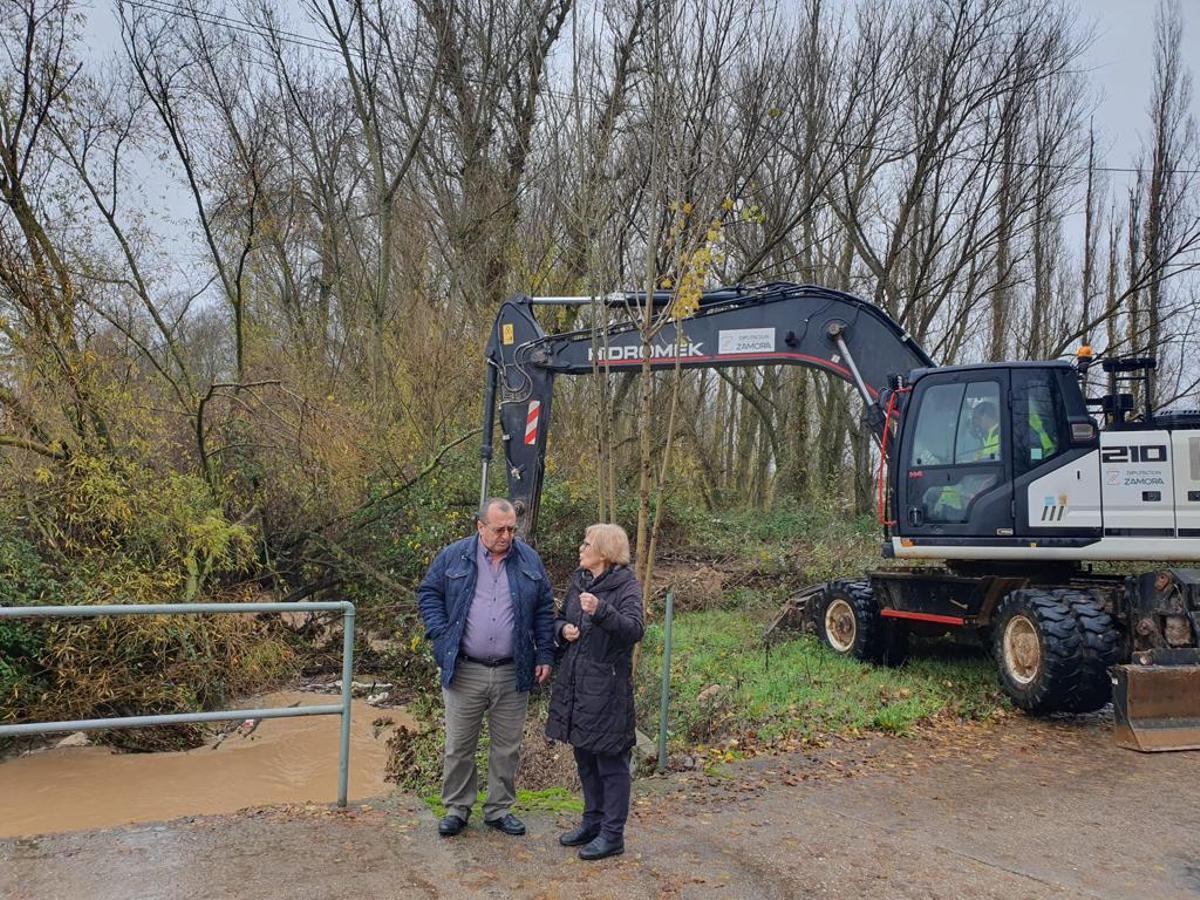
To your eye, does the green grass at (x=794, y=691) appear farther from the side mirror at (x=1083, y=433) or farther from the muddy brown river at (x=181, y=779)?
the muddy brown river at (x=181, y=779)

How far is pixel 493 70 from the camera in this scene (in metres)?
17.8

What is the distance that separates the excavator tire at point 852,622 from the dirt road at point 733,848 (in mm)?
3788

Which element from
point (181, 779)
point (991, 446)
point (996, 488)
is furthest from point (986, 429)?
point (181, 779)

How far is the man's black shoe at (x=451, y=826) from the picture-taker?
15.6 feet

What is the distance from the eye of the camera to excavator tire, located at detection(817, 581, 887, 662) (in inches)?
398

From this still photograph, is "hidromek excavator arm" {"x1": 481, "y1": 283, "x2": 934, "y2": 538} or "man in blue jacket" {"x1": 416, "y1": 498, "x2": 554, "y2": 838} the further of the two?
"hidromek excavator arm" {"x1": 481, "y1": 283, "x2": 934, "y2": 538}

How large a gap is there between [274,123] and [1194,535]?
659 inches

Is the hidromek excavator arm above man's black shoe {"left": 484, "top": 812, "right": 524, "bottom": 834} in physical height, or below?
above

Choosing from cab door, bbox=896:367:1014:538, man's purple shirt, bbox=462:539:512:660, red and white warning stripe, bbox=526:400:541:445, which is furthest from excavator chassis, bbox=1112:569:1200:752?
Result: red and white warning stripe, bbox=526:400:541:445

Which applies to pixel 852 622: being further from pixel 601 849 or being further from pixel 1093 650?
pixel 601 849

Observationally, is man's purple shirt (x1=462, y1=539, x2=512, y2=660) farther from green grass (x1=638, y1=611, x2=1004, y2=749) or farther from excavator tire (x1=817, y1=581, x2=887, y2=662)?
excavator tire (x1=817, y1=581, x2=887, y2=662)

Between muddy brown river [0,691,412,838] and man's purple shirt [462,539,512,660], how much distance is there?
126 inches

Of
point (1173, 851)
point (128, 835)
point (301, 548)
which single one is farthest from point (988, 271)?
point (128, 835)

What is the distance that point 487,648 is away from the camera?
4770 millimetres
